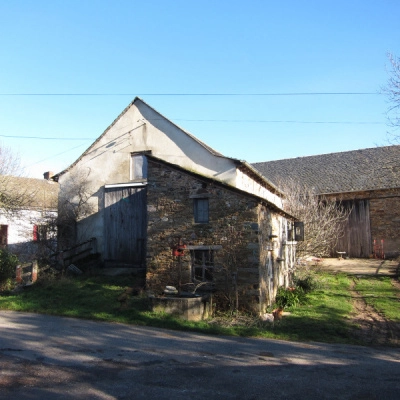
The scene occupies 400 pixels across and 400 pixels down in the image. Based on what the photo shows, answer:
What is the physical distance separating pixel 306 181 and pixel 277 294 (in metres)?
15.0

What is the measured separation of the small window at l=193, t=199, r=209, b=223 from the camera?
12.3 metres

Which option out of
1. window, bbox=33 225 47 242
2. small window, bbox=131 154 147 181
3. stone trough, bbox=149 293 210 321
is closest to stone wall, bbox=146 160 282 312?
stone trough, bbox=149 293 210 321

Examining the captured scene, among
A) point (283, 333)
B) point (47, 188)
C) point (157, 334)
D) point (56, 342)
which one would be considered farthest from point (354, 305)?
point (47, 188)

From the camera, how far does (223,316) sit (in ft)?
36.5

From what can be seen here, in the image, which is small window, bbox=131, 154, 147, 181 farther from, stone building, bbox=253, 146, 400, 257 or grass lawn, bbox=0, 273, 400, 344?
stone building, bbox=253, 146, 400, 257

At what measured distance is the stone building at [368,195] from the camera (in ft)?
79.1

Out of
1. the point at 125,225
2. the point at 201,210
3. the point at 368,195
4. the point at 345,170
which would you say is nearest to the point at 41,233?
the point at 125,225

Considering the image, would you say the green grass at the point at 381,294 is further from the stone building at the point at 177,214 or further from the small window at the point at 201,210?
the small window at the point at 201,210

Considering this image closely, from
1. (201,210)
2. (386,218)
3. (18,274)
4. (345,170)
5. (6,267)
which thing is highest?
(345,170)

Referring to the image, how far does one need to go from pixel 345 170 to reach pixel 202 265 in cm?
1801

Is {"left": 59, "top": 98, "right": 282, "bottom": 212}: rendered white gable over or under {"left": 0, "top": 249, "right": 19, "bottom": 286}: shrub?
over

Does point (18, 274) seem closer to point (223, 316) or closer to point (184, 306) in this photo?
point (184, 306)

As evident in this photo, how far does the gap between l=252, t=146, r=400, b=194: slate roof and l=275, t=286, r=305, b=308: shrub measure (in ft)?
42.0

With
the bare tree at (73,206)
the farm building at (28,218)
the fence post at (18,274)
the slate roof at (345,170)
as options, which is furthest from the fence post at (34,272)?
the slate roof at (345,170)
